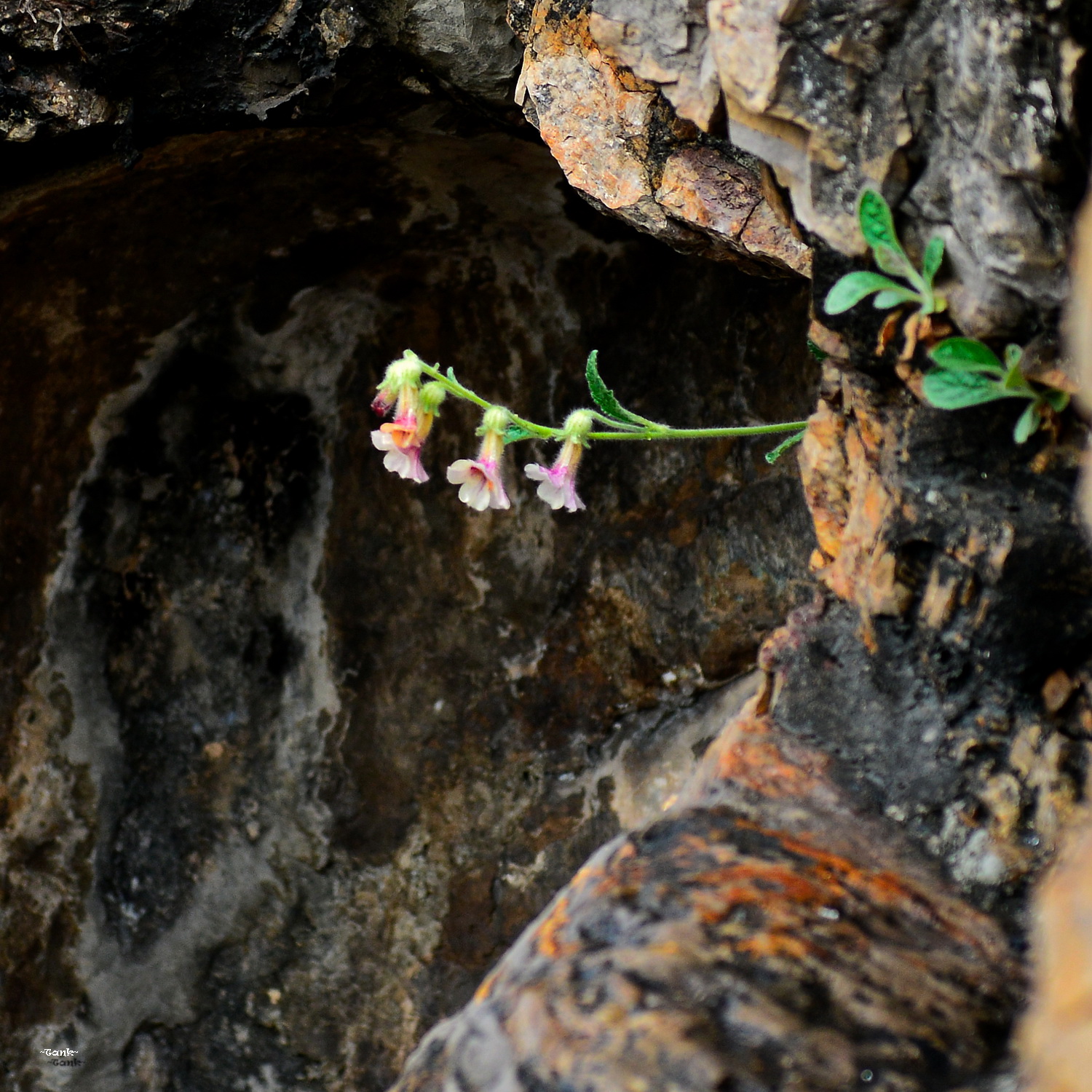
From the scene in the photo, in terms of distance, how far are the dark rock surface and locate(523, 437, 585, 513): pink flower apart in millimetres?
772

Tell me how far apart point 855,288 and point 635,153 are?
51 cm

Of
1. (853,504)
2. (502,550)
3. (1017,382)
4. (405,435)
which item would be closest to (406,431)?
(405,435)

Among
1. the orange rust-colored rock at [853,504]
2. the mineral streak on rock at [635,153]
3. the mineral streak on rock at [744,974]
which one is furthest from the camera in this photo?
the mineral streak on rock at [635,153]

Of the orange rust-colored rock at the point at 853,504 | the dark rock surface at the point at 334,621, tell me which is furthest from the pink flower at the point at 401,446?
the dark rock surface at the point at 334,621

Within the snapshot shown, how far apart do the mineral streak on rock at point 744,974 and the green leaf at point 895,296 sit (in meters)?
0.39

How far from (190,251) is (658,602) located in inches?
40.2

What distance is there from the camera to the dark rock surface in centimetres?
186

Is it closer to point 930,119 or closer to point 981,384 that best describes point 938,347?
point 981,384

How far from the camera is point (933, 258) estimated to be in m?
0.76

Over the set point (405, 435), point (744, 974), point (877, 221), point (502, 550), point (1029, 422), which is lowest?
point (502, 550)

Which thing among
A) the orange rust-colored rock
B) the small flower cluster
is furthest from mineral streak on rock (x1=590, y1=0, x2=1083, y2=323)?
the small flower cluster

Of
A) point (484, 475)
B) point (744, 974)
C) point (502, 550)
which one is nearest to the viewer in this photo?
point (744, 974)

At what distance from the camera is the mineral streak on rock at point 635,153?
1.18 m

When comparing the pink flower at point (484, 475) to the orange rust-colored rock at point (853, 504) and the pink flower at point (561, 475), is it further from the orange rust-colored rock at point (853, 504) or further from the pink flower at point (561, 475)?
the orange rust-colored rock at point (853, 504)
